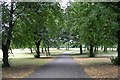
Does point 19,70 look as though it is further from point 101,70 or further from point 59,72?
point 101,70

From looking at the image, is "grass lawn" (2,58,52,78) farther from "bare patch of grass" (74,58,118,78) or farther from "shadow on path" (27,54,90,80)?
"bare patch of grass" (74,58,118,78)

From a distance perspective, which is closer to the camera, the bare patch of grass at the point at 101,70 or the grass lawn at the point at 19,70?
the bare patch of grass at the point at 101,70

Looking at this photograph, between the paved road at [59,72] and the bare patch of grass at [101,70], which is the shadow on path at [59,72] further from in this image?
the bare patch of grass at [101,70]

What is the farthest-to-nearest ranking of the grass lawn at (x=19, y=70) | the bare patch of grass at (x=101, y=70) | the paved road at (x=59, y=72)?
1. the grass lawn at (x=19, y=70)
2. the bare patch of grass at (x=101, y=70)
3. the paved road at (x=59, y=72)

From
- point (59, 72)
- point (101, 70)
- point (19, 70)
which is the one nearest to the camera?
point (59, 72)

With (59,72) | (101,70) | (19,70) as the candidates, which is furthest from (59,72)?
(19,70)

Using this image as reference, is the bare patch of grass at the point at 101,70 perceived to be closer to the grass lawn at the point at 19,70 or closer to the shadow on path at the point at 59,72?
the shadow on path at the point at 59,72

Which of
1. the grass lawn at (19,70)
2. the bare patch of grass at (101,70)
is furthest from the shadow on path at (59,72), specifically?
the grass lawn at (19,70)

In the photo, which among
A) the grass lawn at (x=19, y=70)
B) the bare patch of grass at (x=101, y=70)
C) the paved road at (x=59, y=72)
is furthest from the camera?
the grass lawn at (x=19, y=70)

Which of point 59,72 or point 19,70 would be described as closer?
point 59,72

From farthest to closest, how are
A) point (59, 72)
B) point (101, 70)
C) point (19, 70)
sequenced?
point (19, 70), point (101, 70), point (59, 72)

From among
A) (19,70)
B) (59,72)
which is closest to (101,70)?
(59,72)

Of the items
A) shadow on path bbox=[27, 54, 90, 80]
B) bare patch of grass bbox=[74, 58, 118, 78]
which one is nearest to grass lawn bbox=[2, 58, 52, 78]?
shadow on path bbox=[27, 54, 90, 80]

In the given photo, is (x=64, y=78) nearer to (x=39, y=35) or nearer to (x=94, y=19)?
(x=94, y=19)
